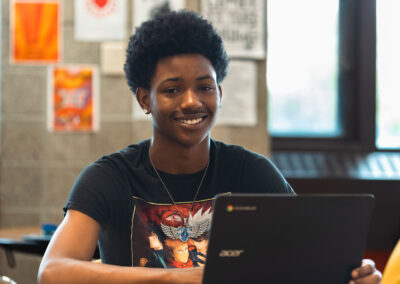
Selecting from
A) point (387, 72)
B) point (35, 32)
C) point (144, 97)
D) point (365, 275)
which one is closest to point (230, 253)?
point (365, 275)

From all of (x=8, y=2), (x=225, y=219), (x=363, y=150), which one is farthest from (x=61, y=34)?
(x=225, y=219)

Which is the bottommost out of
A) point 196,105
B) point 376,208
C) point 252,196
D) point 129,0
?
point 376,208

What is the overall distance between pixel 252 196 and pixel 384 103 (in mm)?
2451

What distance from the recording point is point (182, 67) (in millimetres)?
1272

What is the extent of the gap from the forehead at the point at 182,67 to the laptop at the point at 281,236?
→ 511mm

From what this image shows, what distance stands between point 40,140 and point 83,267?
1.93 metres

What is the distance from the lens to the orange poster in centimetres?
284

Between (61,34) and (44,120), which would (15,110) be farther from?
(61,34)

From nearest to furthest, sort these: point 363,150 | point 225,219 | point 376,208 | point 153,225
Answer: point 225,219 → point 153,225 → point 376,208 → point 363,150

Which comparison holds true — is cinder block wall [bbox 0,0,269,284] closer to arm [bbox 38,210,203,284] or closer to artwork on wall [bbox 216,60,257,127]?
artwork on wall [bbox 216,60,257,127]

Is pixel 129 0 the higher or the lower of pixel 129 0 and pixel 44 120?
the higher

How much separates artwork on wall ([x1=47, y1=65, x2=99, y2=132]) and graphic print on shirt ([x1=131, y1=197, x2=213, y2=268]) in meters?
1.65

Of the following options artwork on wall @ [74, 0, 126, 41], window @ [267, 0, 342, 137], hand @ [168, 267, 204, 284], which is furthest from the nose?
window @ [267, 0, 342, 137]

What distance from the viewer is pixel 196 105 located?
1.26 meters
